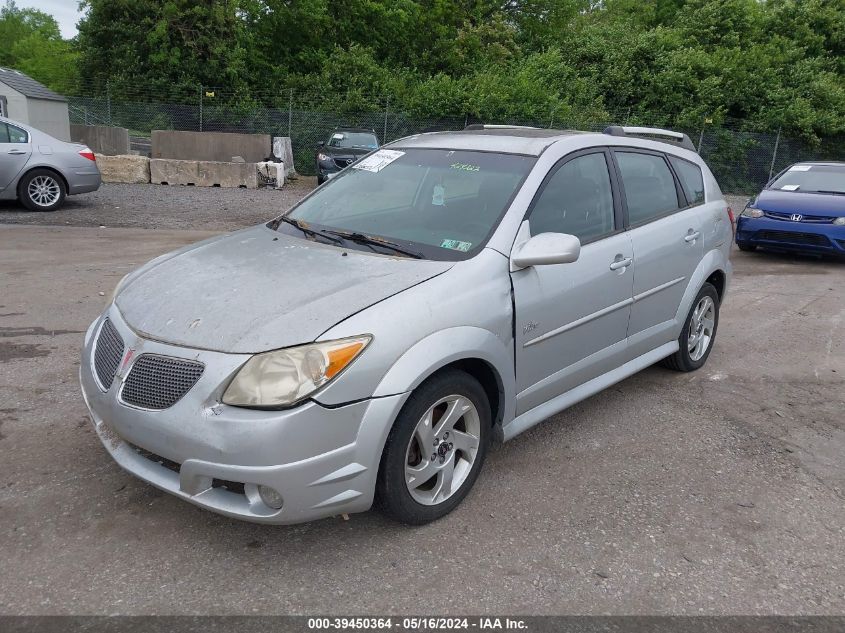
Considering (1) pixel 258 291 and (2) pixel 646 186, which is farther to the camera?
(2) pixel 646 186

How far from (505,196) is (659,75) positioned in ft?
77.8

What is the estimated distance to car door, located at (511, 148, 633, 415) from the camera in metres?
3.51

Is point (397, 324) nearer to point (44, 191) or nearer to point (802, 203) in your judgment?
point (802, 203)

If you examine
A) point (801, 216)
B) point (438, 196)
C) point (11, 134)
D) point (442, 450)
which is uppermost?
point (11, 134)

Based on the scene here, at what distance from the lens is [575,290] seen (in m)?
3.74

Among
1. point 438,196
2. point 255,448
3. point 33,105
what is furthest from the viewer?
point 33,105

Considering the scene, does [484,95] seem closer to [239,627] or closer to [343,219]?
[343,219]

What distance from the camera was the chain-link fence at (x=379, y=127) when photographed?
910 inches

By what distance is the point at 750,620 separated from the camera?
2643mm

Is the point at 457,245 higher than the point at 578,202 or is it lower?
lower

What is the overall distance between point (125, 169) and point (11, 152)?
19.6 feet

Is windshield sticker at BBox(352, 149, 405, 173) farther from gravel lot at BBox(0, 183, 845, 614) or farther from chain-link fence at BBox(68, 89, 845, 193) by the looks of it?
chain-link fence at BBox(68, 89, 845, 193)

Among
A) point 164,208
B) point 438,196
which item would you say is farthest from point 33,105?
point 438,196

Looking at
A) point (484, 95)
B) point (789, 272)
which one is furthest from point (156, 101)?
point (789, 272)
